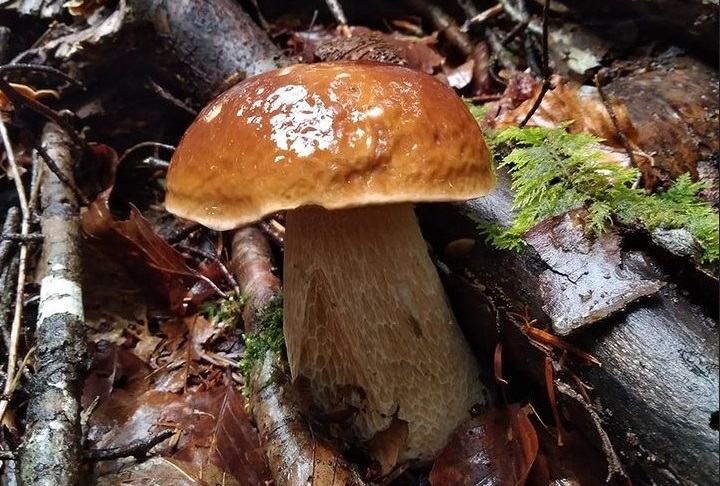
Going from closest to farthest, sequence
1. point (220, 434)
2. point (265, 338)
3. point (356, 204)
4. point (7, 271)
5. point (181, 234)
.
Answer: point (356, 204) < point (220, 434) < point (265, 338) < point (7, 271) < point (181, 234)

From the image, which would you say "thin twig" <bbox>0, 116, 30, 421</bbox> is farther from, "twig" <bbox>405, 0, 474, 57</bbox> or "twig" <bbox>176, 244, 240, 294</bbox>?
"twig" <bbox>405, 0, 474, 57</bbox>

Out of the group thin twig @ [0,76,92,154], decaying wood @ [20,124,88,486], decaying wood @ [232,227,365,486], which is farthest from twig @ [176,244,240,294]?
thin twig @ [0,76,92,154]

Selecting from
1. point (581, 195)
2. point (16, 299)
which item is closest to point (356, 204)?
point (581, 195)

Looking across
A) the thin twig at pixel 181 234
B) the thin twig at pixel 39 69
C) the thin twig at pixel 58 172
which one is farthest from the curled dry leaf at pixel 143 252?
the thin twig at pixel 39 69

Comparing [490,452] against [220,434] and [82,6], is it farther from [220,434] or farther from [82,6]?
[82,6]

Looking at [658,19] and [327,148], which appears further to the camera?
[658,19]

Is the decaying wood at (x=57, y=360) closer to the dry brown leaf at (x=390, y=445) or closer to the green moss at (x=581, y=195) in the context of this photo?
the dry brown leaf at (x=390, y=445)
